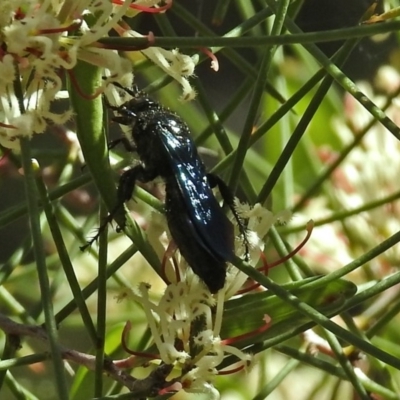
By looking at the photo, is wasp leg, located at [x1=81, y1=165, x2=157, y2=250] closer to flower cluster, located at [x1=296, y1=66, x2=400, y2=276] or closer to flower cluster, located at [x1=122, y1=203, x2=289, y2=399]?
flower cluster, located at [x1=122, y1=203, x2=289, y2=399]

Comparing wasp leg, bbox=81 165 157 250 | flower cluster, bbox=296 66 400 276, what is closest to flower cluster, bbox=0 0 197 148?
wasp leg, bbox=81 165 157 250

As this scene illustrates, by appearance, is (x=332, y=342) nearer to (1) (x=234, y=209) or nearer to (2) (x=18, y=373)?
(1) (x=234, y=209)

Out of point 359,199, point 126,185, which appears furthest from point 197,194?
point 359,199

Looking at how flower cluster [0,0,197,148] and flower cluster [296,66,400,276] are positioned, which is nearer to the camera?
flower cluster [0,0,197,148]

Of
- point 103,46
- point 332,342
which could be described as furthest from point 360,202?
point 103,46

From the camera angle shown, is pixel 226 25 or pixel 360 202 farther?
pixel 226 25

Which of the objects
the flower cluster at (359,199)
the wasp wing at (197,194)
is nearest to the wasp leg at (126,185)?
the wasp wing at (197,194)
